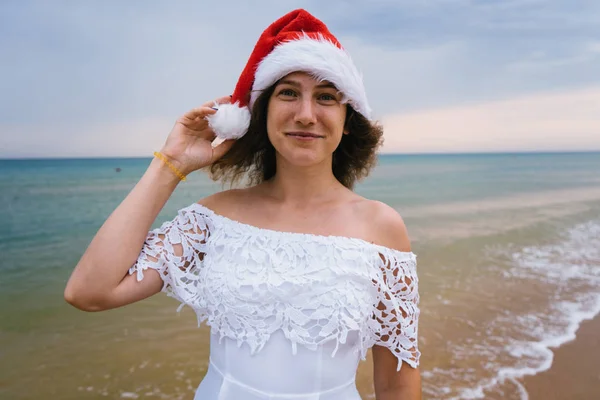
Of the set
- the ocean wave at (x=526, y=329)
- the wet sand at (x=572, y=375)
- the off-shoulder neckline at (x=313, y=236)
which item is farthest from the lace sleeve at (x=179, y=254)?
the wet sand at (x=572, y=375)

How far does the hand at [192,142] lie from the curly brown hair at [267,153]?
0.12 meters

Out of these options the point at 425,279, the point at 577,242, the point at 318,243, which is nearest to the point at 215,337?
the point at 318,243

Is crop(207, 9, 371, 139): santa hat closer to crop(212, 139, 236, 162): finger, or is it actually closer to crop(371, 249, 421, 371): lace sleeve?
crop(212, 139, 236, 162): finger

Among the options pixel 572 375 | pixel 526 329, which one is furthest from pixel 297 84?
pixel 526 329

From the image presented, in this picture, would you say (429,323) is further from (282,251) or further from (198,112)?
(198,112)

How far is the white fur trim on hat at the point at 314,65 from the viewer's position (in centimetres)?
154

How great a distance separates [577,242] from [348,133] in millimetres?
8552

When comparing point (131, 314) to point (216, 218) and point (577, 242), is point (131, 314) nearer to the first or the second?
point (216, 218)

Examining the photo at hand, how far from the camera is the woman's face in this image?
1528mm

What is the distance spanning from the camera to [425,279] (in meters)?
6.48

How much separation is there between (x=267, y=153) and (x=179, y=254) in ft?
2.01

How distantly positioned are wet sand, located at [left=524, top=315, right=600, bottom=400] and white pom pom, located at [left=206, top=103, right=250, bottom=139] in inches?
130

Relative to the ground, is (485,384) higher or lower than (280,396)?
lower

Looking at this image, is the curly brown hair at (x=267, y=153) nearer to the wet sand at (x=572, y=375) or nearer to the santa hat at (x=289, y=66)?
the santa hat at (x=289, y=66)
